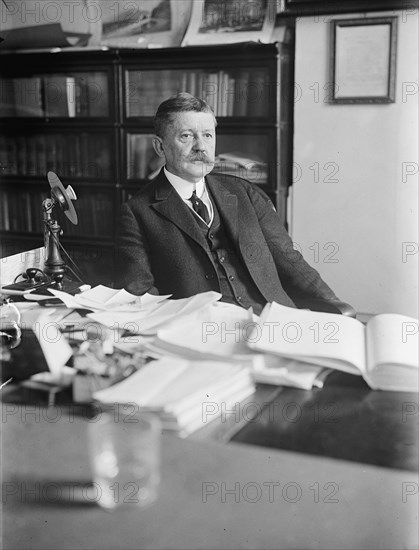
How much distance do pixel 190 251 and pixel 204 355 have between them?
839 mm

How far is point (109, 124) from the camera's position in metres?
3.39

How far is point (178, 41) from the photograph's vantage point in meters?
3.17

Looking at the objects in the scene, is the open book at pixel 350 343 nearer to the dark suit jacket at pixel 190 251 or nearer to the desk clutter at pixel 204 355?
the desk clutter at pixel 204 355

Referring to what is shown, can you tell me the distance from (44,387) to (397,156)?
7.83 ft

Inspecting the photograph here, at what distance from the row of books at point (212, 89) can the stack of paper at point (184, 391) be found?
7.69 feet

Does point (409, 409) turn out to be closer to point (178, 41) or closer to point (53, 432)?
point (53, 432)

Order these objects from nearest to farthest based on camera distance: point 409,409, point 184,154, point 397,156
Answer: point 409,409
point 184,154
point 397,156

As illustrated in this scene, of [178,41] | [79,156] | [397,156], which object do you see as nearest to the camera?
[397,156]

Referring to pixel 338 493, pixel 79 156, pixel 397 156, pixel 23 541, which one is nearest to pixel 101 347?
pixel 23 541

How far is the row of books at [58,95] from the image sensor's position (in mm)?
3402

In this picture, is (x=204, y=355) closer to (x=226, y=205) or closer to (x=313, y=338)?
(x=313, y=338)

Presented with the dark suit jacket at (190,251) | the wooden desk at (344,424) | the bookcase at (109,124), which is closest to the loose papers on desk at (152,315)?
the wooden desk at (344,424)

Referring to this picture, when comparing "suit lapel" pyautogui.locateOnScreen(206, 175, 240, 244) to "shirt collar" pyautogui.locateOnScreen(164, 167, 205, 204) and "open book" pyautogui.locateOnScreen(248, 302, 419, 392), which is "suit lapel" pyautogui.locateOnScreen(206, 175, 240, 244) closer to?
"shirt collar" pyautogui.locateOnScreen(164, 167, 205, 204)

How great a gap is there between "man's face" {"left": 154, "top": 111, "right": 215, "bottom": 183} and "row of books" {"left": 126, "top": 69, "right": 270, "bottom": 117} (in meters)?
1.26
